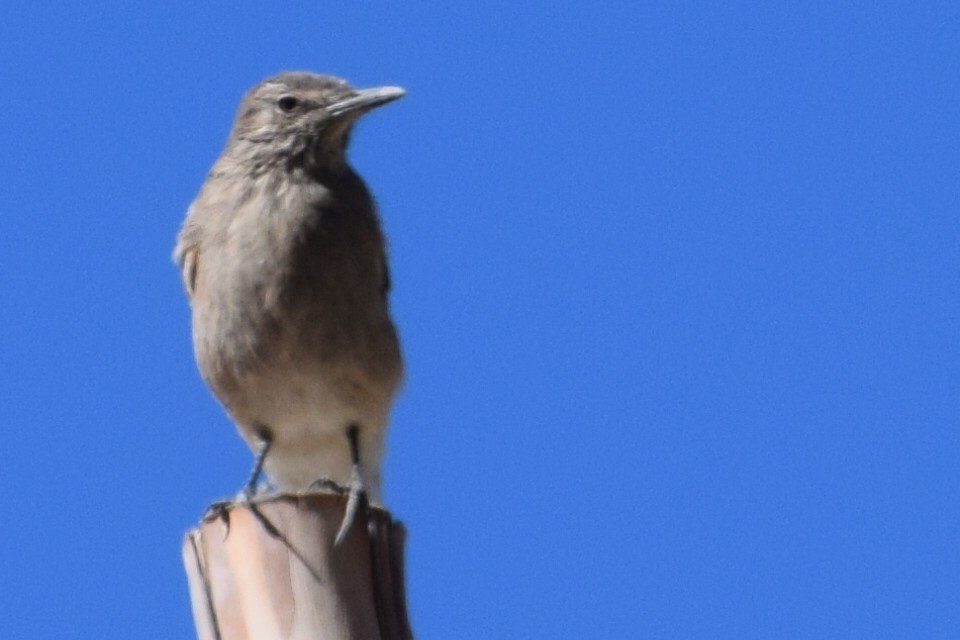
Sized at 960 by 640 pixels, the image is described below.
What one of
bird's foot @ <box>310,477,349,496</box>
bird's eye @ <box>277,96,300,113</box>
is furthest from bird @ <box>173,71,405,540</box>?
bird's foot @ <box>310,477,349,496</box>

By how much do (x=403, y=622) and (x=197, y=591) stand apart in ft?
2.32

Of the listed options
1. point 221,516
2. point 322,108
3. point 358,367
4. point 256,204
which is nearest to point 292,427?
point 358,367

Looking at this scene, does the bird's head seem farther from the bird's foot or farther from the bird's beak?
the bird's foot

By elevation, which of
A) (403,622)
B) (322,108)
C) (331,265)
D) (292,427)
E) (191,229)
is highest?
(322,108)

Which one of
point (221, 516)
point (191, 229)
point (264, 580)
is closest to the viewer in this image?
point (264, 580)

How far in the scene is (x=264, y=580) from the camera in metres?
5.25

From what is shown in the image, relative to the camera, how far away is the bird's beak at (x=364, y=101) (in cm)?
856

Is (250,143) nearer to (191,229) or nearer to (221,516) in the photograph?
(191,229)

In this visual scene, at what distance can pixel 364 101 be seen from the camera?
8.62 m

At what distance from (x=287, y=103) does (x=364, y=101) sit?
0.49 m

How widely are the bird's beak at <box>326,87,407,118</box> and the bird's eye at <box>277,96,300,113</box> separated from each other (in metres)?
0.22

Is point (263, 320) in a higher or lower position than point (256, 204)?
lower

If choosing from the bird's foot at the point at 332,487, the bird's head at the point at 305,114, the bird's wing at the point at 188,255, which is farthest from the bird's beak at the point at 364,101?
the bird's foot at the point at 332,487

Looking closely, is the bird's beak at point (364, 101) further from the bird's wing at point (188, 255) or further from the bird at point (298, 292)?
the bird's wing at point (188, 255)
